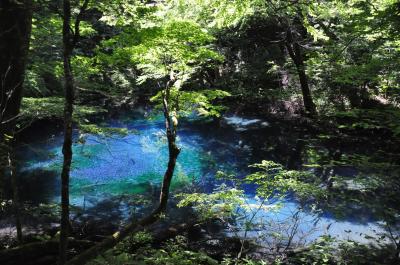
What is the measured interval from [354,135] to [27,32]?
13803 millimetres

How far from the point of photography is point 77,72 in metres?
10.2

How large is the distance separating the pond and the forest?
0.08 meters

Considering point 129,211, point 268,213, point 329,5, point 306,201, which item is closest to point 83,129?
point 129,211

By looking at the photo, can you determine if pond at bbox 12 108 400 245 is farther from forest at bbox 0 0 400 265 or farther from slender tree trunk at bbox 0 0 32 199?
slender tree trunk at bbox 0 0 32 199

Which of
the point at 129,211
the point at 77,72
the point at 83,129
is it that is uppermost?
the point at 77,72

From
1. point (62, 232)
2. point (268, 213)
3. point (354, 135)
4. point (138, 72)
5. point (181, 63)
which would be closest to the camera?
point (62, 232)

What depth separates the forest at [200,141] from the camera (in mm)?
5648

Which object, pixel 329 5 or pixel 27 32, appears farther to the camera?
pixel 329 5

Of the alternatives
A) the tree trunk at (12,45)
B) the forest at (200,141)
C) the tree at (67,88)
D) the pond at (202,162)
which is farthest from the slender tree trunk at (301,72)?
the tree at (67,88)

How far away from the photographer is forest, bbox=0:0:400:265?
5.65 m

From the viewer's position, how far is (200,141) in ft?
54.5

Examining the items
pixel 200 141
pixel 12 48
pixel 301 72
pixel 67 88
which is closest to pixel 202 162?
pixel 200 141

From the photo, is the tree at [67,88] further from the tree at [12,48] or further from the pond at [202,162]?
the pond at [202,162]

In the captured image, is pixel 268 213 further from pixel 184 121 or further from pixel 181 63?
pixel 184 121
